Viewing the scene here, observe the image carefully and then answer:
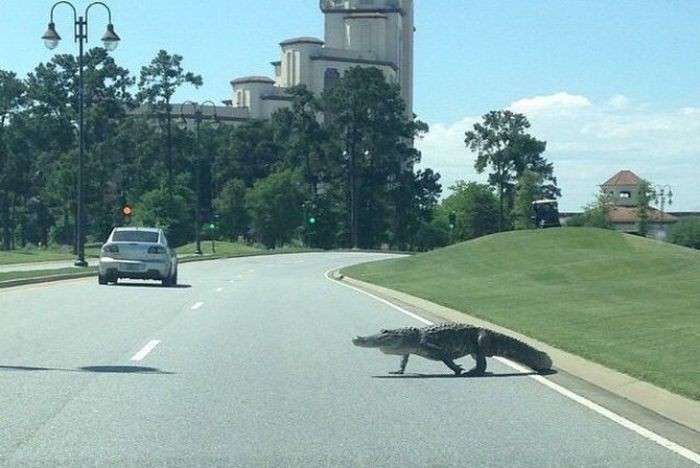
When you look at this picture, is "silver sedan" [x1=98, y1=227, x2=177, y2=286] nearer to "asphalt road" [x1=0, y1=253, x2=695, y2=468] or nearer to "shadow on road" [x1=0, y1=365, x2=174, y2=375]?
"asphalt road" [x1=0, y1=253, x2=695, y2=468]

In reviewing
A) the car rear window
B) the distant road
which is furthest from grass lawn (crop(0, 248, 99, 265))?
the car rear window

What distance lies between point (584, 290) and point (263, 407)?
2113 cm

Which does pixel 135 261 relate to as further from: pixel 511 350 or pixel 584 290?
pixel 511 350

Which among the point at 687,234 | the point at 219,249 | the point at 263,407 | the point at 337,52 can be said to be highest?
the point at 337,52

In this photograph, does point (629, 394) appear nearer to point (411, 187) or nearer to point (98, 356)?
point (98, 356)

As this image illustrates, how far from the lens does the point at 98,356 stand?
15875 mm

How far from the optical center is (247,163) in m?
131

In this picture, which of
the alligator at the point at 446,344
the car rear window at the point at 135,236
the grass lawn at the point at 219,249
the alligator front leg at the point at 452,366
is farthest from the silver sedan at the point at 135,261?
the grass lawn at the point at 219,249

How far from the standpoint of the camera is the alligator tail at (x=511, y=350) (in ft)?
46.0

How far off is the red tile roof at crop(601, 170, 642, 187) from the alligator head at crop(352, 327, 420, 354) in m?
183

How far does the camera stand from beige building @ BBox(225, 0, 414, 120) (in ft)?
473

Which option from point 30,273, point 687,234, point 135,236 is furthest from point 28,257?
point 687,234

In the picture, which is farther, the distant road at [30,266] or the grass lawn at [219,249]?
the grass lawn at [219,249]

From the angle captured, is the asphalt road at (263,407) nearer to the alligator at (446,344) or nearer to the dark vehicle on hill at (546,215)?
the alligator at (446,344)
